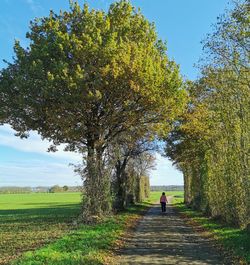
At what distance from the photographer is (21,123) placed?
29.0 metres

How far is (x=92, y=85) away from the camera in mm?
25031

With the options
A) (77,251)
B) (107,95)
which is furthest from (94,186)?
(77,251)

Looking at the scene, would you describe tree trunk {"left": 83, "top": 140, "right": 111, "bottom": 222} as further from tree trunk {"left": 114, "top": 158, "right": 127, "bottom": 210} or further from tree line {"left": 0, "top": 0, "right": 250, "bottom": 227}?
tree trunk {"left": 114, "top": 158, "right": 127, "bottom": 210}

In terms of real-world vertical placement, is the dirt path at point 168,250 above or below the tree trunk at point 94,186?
below

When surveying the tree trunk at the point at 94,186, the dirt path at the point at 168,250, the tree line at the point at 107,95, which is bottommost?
the dirt path at the point at 168,250

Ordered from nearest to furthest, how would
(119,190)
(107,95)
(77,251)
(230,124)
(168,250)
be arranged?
(77,251) < (168,250) < (230,124) < (107,95) < (119,190)

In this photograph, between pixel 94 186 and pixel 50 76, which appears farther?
pixel 94 186

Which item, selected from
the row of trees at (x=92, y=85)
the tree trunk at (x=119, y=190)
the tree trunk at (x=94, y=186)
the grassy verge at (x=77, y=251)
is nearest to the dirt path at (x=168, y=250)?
the grassy verge at (x=77, y=251)

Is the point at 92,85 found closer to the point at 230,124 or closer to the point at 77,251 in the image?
the point at 230,124

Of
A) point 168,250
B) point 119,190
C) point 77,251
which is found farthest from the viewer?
point 119,190

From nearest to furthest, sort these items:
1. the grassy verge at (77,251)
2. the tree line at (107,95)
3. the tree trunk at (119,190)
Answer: the grassy verge at (77,251), the tree line at (107,95), the tree trunk at (119,190)

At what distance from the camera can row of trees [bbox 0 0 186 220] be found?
2428cm

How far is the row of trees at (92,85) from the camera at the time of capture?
24.3 m

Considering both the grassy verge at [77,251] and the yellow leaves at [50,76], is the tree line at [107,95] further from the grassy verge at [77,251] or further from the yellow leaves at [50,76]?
the grassy verge at [77,251]
